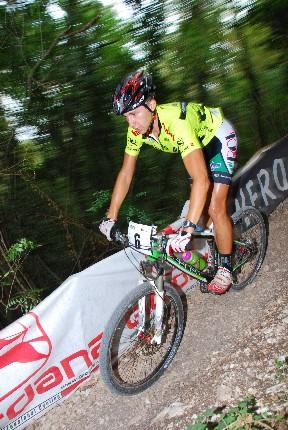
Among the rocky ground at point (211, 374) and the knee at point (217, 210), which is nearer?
Result: the rocky ground at point (211, 374)

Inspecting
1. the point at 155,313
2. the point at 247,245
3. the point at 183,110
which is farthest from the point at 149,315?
the point at 183,110

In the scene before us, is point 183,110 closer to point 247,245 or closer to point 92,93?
point 247,245

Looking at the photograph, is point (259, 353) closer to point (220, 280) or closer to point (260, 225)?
point (220, 280)

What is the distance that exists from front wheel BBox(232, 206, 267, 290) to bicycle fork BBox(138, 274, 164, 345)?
121cm

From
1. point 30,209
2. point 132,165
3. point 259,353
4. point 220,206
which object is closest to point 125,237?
point 132,165

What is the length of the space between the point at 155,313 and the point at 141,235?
886 mm

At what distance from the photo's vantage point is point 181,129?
9.94ft

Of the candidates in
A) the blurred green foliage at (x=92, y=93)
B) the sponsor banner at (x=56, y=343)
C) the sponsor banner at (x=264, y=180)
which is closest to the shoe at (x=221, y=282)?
the sponsor banner at (x=56, y=343)

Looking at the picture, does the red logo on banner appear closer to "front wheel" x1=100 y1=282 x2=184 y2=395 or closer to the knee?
"front wheel" x1=100 y1=282 x2=184 y2=395

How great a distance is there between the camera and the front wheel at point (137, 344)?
10.3 ft

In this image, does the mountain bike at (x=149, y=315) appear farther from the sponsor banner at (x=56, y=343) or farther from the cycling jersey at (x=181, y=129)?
the cycling jersey at (x=181, y=129)

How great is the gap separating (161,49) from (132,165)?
13.9 ft

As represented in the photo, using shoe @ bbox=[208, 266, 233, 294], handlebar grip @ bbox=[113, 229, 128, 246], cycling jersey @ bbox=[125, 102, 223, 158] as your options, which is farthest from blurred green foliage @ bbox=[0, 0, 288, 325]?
cycling jersey @ bbox=[125, 102, 223, 158]

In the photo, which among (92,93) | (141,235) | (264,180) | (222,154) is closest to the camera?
(141,235)
